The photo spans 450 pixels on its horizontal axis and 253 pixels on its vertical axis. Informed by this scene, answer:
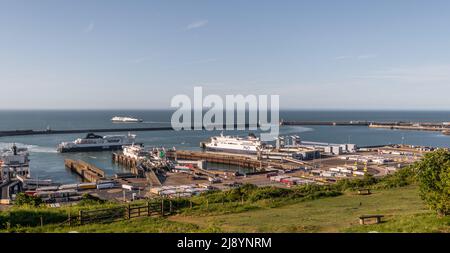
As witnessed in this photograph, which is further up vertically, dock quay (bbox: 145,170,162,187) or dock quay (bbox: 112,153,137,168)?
dock quay (bbox: 145,170,162,187)

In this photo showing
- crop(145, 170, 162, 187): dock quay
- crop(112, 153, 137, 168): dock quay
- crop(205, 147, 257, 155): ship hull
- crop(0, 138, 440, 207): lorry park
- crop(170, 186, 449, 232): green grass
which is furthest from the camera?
crop(205, 147, 257, 155): ship hull

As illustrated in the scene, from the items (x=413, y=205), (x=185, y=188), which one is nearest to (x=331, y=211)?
(x=413, y=205)

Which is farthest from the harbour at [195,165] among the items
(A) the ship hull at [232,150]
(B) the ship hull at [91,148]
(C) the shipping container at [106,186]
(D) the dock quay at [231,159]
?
(A) the ship hull at [232,150]

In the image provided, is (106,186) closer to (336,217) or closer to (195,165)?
(195,165)

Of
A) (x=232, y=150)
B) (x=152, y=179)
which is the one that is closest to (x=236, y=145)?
(x=232, y=150)

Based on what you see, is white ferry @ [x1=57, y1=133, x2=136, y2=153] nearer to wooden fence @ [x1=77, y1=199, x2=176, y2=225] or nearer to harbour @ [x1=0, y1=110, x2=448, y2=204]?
harbour @ [x1=0, y1=110, x2=448, y2=204]

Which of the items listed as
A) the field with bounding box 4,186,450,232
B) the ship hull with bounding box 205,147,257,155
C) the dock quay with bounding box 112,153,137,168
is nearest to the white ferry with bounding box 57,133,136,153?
the dock quay with bounding box 112,153,137,168
